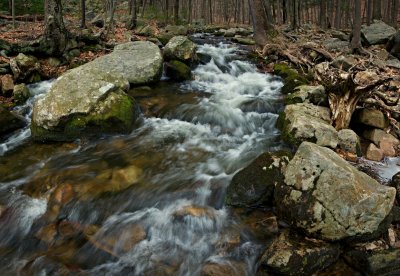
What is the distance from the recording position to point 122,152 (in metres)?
7.11

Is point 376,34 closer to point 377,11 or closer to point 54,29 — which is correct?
point 377,11

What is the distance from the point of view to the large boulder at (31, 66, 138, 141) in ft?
24.7

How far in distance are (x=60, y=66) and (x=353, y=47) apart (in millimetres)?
11876

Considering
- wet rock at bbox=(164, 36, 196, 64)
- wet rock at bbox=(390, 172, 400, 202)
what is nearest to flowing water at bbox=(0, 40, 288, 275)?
wet rock at bbox=(390, 172, 400, 202)

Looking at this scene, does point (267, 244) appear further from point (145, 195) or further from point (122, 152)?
point (122, 152)

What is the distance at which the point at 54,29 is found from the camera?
37.2 ft

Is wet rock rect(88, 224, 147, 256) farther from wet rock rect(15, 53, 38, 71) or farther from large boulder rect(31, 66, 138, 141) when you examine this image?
wet rock rect(15, 53, 38, 71)

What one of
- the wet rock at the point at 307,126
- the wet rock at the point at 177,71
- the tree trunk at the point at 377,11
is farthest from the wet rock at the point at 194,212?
the tree trunk at the point at 377,11

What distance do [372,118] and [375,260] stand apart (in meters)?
4.17

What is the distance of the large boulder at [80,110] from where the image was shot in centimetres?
753

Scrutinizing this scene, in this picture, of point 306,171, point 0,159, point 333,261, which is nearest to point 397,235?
point 333,261

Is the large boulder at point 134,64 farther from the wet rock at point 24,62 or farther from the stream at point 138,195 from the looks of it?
the wet rock at point 24,62

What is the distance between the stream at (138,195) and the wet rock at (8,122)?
0.22 meters

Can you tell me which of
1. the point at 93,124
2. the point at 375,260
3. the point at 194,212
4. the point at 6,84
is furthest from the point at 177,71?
the point at 375,260
